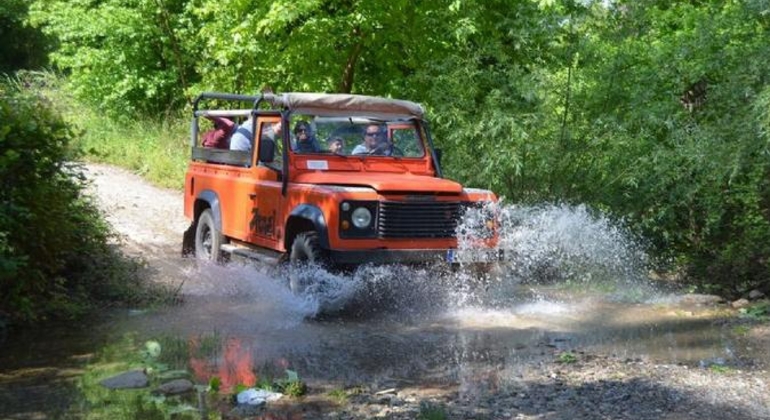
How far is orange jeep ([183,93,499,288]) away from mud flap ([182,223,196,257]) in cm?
26

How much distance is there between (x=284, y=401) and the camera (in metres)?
5.80

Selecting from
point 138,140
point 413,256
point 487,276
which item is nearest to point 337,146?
point 413,256

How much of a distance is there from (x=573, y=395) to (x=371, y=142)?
4.60 metres

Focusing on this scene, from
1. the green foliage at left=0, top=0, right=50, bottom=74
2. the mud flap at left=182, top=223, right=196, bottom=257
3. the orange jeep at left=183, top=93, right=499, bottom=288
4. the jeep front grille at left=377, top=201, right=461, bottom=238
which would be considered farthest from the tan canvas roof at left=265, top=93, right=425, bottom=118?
the green foliage at left=0, top=0, right=50, bottom=74

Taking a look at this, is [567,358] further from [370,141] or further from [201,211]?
[201,211]

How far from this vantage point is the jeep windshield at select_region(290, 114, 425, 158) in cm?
962

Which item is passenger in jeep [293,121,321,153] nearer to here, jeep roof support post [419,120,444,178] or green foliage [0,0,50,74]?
jeep roof support post [419,120,444,178]

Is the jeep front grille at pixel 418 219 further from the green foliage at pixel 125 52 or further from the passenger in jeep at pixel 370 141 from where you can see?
the green foliage at pixel 125 52

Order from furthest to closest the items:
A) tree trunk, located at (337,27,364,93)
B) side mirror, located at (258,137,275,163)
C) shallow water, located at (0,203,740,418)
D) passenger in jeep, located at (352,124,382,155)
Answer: tree trunk, located at (337,27,364,93) < passenger in jeep, located at (352,124,382,155) < side mirror, located at (258,137,275,163) < shallow water, located at (0,203,740,418)

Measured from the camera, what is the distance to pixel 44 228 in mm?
7969

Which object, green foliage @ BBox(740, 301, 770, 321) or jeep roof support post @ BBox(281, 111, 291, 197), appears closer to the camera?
green foliage @ BBox(740, 301, 770, 321)

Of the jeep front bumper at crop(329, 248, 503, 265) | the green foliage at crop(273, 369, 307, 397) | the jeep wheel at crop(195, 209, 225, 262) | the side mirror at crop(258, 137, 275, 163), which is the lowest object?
the green foliage at crop(273, 369, 307, 397)

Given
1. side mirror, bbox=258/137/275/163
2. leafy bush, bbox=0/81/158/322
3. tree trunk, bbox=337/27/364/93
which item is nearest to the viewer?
leafy bush, bbox=0/81/158/322

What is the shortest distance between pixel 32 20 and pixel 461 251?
18.5 metres
